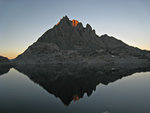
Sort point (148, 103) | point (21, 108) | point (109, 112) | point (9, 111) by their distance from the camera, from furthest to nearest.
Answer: point (148, 103) → point (21, 108) → point (9, 111) → point (109, 112)

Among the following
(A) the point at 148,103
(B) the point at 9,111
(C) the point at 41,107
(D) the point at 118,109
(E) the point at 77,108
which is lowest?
(B) the point at 9,111

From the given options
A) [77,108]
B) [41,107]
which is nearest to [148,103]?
[77,108]

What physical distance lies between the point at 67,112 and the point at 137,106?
45.0 feet

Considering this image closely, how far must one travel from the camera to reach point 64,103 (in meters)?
25.2

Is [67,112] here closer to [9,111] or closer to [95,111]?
[95,111]

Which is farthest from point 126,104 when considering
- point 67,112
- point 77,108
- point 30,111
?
point 30,111

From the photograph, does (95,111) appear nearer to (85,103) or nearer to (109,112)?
(109,112)

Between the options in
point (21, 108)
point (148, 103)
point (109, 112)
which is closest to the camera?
point (109, 112)

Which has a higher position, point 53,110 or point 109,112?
point 109,112

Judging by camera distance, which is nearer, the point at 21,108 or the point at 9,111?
the point at 9,111

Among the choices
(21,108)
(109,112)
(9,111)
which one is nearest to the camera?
(109,112)

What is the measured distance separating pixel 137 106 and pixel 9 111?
79.8ft

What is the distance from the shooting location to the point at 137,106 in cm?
2258

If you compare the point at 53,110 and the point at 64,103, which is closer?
the point at 53,110
